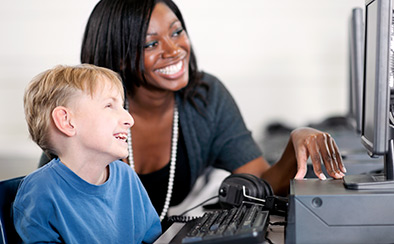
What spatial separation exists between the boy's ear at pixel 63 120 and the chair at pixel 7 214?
15cm

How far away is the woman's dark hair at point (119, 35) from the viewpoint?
1.47m

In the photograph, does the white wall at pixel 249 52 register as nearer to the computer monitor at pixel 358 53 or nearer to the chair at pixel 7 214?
the computer monitor at pixel 358 53

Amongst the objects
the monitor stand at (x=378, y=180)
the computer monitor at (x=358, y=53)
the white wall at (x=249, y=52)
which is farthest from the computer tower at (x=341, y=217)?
the white wall at (x=249, y=52)

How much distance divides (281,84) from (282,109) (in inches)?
8.9

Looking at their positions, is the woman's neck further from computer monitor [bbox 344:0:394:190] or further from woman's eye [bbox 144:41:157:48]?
computer monitor [bbox 344:0:394:190]

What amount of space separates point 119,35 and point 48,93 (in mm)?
A: 536

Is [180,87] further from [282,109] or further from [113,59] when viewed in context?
[282,109]

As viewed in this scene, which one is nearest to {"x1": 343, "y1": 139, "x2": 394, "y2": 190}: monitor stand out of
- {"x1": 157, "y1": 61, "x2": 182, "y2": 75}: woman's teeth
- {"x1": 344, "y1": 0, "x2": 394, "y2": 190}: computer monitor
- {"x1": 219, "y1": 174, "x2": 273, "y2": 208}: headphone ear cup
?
{"x1": 344, "y1": 0, "x2": 394, "y2": 190}: computer monitor

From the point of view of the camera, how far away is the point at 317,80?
4.68 meters

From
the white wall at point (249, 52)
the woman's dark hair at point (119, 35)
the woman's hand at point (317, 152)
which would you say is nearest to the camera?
the woman's hand at point (317, 152)

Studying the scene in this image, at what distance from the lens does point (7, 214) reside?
3.15 ft

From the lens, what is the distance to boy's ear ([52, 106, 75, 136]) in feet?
3.20

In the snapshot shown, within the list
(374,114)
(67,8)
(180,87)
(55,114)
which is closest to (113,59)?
(180,87)

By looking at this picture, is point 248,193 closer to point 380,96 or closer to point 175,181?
point 380,96
